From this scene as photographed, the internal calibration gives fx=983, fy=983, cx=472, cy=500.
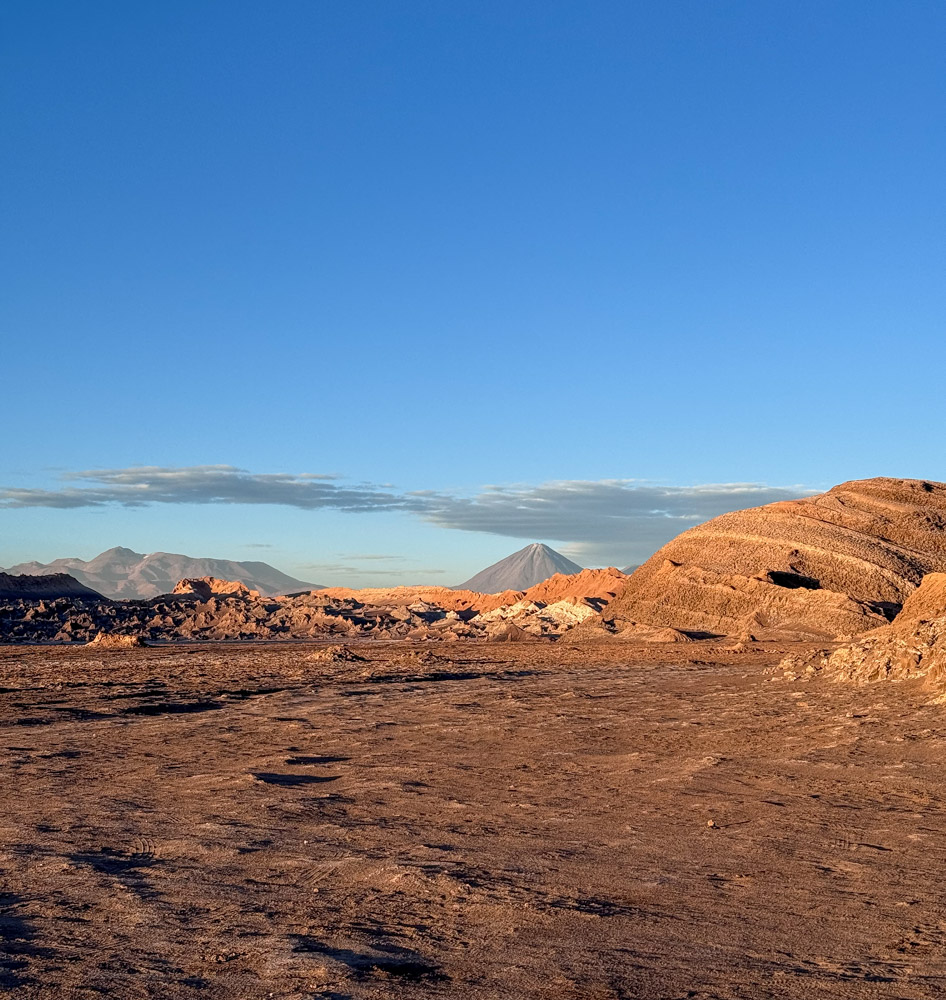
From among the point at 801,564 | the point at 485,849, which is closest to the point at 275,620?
the point at 801,564

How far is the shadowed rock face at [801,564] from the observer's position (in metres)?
25.6

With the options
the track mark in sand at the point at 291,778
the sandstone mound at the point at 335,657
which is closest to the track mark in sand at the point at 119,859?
the track mark in sand at the point at 291,778

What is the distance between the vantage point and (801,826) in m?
7.13

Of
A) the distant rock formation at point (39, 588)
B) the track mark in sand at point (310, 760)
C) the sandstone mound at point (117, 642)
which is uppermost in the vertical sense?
the track mark in sand at point (310, 760)

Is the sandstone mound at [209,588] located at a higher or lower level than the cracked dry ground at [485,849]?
lower

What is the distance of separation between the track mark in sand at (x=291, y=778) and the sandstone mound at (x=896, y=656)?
24.5ft

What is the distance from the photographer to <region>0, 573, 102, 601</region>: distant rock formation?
190ft

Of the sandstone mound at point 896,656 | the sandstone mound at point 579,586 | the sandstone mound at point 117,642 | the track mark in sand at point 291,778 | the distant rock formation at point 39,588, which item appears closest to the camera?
the track mark in sand at point 291,778

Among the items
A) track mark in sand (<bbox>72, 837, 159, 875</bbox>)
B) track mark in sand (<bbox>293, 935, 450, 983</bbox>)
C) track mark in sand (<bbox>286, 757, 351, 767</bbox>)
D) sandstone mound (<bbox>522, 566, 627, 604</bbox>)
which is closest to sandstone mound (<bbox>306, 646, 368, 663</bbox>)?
track mark in sand (<bbox>286, 757, 351, 767</bbox>)

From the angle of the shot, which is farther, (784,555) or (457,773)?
(784,555)

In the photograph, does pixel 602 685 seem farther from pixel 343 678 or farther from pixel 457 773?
pixel 457 773

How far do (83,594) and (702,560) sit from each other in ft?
146

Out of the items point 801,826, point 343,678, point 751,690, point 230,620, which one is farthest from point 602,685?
point 230,620

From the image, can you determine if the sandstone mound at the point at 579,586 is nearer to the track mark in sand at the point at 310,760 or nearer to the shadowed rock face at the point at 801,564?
the shadowed rock face at the point at 801,564
